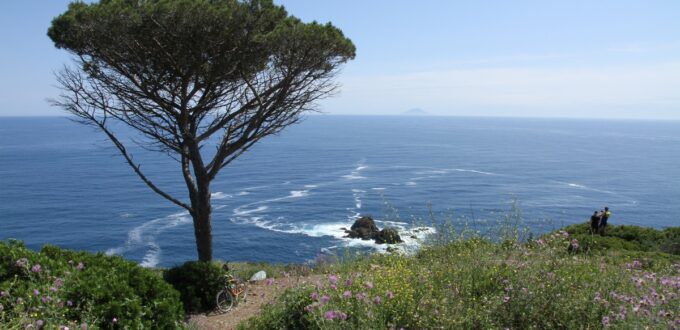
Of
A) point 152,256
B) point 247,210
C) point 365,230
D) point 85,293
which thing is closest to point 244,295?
point 85,293

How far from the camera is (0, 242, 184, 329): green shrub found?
5062mm

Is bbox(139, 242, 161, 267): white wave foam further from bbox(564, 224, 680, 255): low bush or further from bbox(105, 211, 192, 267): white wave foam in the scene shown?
bbox(564, 224, 680, 255): low bush

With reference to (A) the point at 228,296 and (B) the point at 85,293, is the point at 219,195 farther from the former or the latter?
(B) the point at 85,293

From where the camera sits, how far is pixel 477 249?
6.74 meters

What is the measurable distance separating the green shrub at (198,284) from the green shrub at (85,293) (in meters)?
1.90

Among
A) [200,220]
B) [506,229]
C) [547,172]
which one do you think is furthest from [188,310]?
[547,172]

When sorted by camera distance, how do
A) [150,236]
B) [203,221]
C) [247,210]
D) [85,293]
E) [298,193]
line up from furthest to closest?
[298,193] < [247,210] < [150,236] < [203,221] < [85,293]

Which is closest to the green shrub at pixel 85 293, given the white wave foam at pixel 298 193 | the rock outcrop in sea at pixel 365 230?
the rock outcrop in sea at pixel 365 230

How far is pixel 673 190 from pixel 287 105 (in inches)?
2562

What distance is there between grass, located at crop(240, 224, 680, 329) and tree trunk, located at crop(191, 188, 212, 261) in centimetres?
396

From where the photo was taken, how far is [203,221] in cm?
1077

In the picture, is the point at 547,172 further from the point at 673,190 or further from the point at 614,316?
the point at 614,316

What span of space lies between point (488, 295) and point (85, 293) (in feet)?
16.3

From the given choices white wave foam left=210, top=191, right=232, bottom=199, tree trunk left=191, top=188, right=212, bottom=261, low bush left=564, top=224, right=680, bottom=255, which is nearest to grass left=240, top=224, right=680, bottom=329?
tree trunk left=191, top=188, right=212, bottom=261
